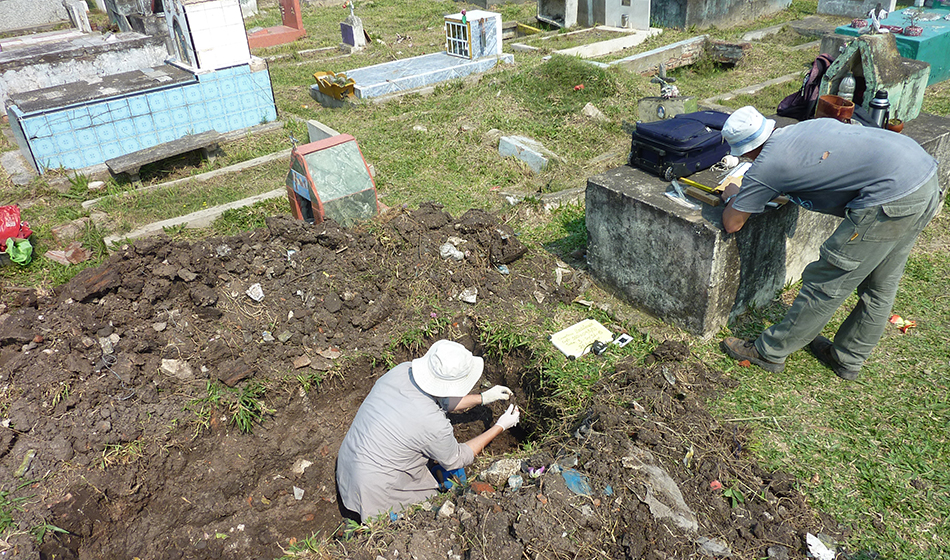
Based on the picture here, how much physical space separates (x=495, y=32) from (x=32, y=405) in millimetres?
10129

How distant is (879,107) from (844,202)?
1522 mm

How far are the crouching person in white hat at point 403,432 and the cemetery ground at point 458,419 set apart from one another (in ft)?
0.78

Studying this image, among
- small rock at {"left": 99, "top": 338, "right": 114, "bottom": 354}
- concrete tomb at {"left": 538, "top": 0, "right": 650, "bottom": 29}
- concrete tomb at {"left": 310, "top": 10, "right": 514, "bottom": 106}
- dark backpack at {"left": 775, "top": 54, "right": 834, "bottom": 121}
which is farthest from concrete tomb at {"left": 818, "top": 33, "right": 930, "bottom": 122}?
concrete tomb at {"left": 538, "top": 0, "right": 650, "bottom": 29}

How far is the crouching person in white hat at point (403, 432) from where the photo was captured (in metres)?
3.26

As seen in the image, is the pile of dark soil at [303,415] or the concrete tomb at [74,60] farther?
the concrete tomb at [74,60]

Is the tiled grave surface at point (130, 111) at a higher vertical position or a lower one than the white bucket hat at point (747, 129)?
lower

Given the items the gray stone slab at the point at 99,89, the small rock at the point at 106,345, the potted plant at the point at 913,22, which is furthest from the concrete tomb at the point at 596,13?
the small rock at the point at 106,345

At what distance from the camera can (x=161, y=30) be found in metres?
11.5

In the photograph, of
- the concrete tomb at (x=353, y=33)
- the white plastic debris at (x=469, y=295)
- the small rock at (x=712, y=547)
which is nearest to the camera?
the small rock at (x=712, y=547)

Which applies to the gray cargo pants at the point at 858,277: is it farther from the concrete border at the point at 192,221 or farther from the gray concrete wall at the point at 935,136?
the concrete border at the point at 192,221

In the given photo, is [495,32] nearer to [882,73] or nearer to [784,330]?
[882,73]

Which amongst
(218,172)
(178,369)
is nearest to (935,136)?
(178,369)

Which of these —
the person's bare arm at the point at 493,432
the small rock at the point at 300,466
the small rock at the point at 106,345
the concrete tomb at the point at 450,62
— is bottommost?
the small rock at the point at 300,466

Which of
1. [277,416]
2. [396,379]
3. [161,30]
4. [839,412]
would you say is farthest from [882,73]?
[161,30]
